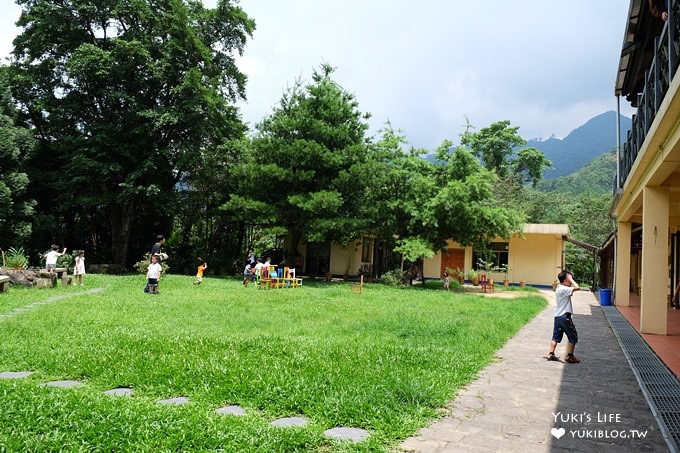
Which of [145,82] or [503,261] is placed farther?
[503,261]

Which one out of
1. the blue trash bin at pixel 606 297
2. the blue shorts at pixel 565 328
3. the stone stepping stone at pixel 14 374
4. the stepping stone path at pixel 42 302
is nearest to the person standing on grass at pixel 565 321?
the blue shorts at pixel 565 328

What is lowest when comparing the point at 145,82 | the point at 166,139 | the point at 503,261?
the point at 503,261

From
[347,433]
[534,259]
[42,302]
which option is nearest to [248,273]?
[42,302]

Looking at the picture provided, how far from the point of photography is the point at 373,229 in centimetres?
2386

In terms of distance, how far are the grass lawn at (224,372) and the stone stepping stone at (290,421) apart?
0.07 metres

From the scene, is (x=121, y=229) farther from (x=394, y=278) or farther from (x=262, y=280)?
(x=394, y=278)

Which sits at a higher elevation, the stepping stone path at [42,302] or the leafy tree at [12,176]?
the leafy tree at [12,176]

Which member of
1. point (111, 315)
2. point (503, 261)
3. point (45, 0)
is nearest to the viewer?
point (111, 315)

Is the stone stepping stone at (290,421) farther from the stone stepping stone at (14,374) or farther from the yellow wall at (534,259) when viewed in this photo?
the yellow wall at (534,259)

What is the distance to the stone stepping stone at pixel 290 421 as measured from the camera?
161 inches

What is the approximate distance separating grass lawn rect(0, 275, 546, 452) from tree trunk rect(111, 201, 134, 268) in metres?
12.3

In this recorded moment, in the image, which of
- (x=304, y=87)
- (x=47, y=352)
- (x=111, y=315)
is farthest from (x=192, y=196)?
(x=47, y=352)

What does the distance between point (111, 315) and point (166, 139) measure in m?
15.5

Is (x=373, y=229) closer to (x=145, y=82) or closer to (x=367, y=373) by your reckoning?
(x=145, y=82)
